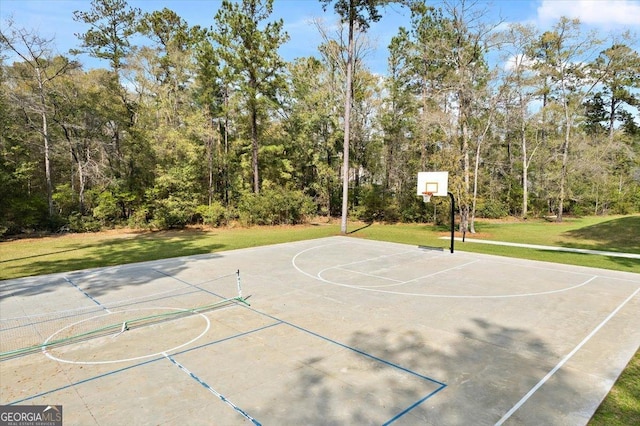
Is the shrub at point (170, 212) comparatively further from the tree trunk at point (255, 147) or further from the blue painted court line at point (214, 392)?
the blue painted court line at point (214, 392)

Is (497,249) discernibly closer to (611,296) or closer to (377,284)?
(611,296)

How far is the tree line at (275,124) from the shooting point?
1791cm

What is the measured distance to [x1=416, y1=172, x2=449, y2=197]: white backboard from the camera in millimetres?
14100

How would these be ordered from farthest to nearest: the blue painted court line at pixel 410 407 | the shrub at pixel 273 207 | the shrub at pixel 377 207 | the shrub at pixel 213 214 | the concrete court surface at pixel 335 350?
the shrub at pixel 377 207 < the shrub at pixel 273 207 < the shrub at pixel 213 214 < the concrete court surface at pixel 335 350 < the blue painted court line at pixel 410 407

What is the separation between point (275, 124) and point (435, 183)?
50.3 feet

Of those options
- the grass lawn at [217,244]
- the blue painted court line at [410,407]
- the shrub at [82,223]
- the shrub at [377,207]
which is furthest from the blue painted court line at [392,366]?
the shrub at [377,207]

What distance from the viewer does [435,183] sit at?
47.1 ft

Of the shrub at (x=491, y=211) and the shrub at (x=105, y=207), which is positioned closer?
the shrub at (x=105, y=207)

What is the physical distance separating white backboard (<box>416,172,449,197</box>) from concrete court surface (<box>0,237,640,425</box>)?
5.37 metres

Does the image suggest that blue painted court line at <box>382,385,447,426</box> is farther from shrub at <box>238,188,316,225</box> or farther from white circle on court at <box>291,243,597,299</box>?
shrub at <box>238,188,316,225</box>

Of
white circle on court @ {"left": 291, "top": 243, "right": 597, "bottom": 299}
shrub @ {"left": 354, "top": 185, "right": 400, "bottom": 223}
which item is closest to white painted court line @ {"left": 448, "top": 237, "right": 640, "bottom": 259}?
white circle on court @ {"left": 291, "top": 243, "right": 597, "bottom": 299}

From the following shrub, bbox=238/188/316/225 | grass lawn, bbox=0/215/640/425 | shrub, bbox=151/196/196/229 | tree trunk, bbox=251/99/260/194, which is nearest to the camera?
grass lawn, bbox=0/215/640/425

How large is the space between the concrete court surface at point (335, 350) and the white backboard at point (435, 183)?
5366 mm

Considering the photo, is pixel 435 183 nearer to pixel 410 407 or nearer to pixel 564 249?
pixel 564 249
